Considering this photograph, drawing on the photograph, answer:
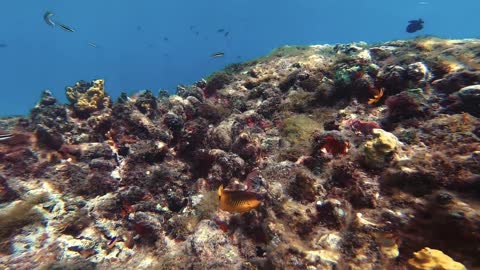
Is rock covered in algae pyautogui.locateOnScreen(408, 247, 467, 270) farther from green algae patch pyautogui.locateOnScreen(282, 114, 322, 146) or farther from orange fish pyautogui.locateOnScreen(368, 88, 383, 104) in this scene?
orange fish pyautogui.locateOnScreen(368, 88, 383, 104)

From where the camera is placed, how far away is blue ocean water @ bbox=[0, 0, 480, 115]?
135m

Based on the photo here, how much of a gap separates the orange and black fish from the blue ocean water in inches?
4791

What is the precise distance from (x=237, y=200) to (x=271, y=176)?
1221mm

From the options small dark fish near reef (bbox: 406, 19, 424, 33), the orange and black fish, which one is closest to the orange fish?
the orange and black fish

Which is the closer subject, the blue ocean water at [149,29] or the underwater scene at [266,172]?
the underwater scene at [266,172]

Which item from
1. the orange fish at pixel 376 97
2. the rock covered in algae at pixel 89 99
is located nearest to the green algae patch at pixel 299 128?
the orange fish at pixel 376 97

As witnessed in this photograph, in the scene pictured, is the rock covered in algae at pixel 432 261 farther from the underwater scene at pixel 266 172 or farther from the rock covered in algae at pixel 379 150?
the rock covered in algae at pixel 379 150

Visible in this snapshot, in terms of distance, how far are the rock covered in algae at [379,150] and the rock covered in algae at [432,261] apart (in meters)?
1.57

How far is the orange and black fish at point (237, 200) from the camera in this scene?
3730 millimetres

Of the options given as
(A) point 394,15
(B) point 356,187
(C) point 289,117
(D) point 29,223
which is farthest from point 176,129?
(A) point 394,15

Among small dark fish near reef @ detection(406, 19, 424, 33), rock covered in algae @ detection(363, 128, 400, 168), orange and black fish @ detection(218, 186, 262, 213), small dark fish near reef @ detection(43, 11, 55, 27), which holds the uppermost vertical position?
small dark fish near reef @ detection(43, 11, 55, 27)

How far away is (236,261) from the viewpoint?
154 inches

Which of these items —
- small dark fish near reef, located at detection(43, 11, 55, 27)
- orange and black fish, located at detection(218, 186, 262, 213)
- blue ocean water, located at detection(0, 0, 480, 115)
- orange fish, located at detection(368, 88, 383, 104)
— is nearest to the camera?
orange and black fish, located at detection(218, 186, 262, 213)

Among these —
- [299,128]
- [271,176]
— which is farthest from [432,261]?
[299,128]
